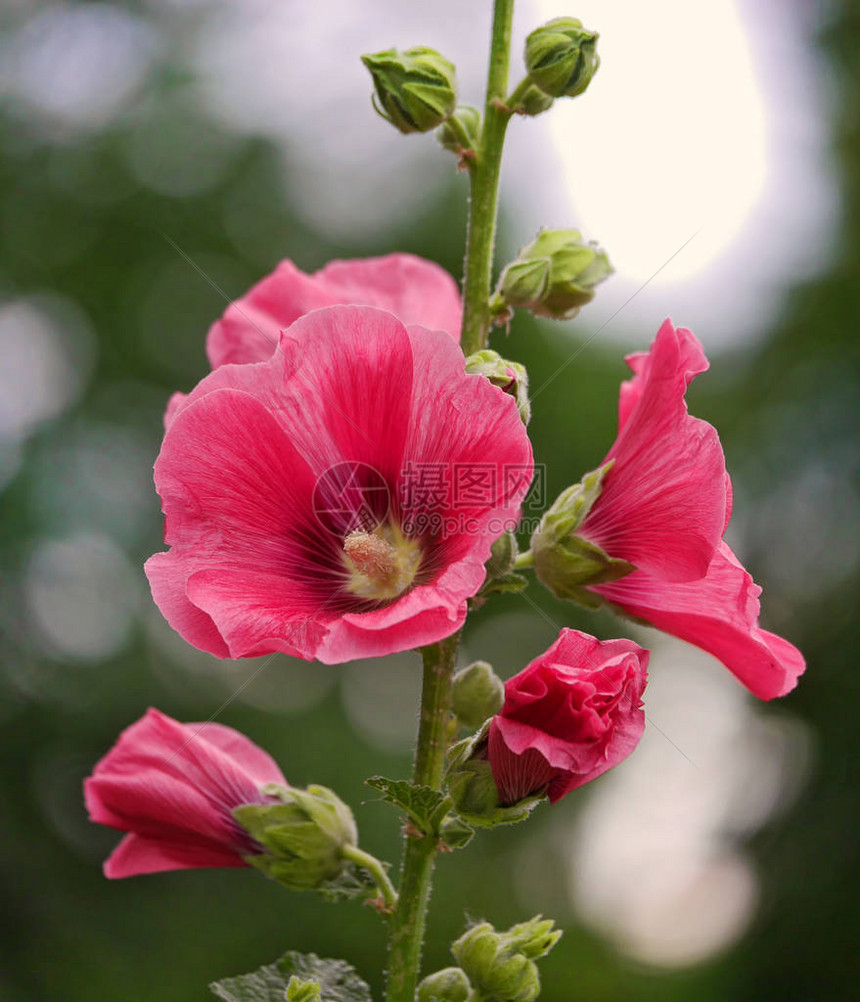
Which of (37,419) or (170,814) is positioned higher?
(170,814)

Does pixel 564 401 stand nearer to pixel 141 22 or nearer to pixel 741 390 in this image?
pixel 741 390

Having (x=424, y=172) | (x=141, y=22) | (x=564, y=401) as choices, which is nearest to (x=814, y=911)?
(x=564, y=401)

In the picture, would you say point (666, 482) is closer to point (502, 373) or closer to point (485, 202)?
point (502, 373)

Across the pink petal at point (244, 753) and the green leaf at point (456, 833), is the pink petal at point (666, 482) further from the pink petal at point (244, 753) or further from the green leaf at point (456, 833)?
the pink petal at point (244, 753)

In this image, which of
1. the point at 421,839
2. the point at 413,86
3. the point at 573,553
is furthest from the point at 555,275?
the point at 421,839

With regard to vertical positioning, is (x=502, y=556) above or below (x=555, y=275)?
below

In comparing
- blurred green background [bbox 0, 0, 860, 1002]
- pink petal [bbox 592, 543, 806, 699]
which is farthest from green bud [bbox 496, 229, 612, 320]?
blurred green background [bbox 0, 0, 860, 1002]

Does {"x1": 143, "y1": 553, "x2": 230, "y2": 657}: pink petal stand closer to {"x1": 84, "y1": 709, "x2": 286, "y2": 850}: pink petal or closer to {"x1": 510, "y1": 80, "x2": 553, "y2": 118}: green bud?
{"x1": 84, "y1": 709, "x2": 286, "y2": 850}: pink petal
